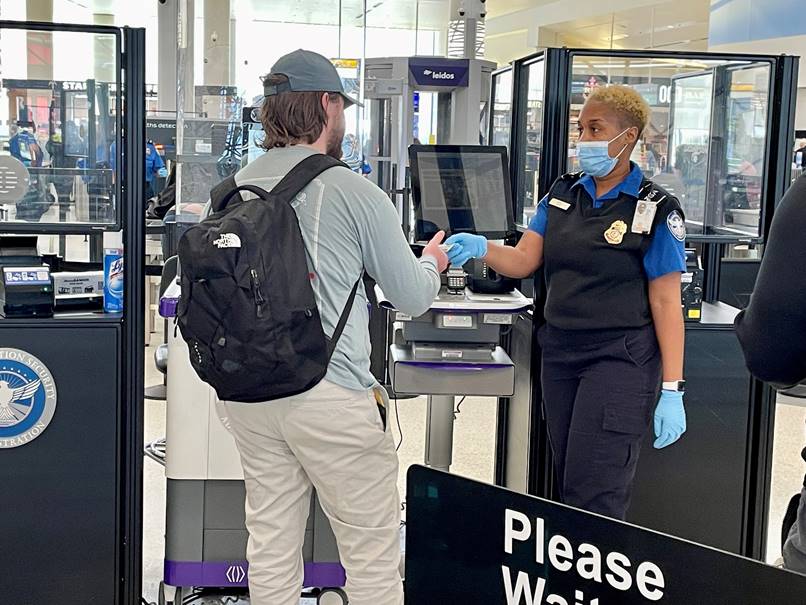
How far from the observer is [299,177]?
7.09 ft

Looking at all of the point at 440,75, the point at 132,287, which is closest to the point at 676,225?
the point at 132,287

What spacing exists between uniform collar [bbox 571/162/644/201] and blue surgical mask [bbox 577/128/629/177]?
45mm

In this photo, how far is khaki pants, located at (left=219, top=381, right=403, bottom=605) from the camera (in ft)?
7.32

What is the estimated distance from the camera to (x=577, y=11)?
47.0 feet

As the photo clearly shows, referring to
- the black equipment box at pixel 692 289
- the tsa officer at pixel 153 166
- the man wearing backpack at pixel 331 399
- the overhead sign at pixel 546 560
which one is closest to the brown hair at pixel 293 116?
the man wearing backpack at pixel 331 399

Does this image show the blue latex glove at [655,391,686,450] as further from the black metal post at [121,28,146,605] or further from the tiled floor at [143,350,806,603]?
the black metal post at [121,28,146,605]

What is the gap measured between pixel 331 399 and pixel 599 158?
106cm

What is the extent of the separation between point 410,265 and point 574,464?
83 cm

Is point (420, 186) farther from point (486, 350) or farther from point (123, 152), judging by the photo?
point (123, 152)

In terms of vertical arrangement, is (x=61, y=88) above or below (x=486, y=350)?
above

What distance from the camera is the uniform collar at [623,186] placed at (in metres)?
2.77

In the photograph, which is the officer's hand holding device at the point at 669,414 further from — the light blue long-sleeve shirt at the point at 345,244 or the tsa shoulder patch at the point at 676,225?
the light blue long-sleeve shirt at the point at 345,244

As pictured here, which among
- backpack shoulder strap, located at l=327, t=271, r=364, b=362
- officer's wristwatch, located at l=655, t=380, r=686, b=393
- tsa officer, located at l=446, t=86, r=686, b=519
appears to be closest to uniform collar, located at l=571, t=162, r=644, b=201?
tsa officer, located at l=446, t=86, r=686, b=519

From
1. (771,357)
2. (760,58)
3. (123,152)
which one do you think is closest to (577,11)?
(760,58)
